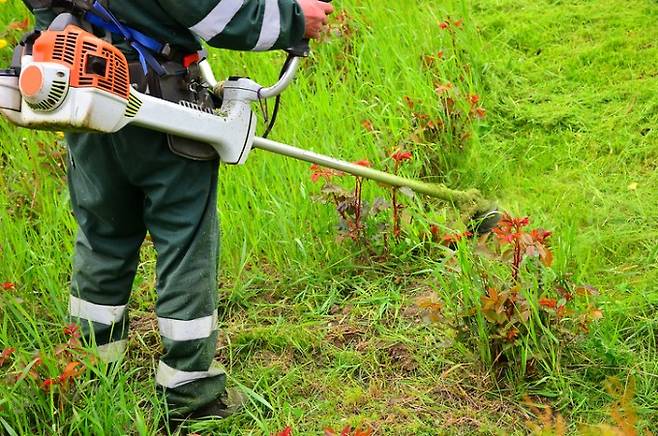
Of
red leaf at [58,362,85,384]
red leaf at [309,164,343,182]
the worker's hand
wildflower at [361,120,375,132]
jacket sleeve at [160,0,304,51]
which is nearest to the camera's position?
jacket sleeve at [160,0,304,51]

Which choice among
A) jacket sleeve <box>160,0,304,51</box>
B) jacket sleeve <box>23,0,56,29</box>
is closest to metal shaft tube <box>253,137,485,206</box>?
jacket sleeve <box>160,0,304,51</box>

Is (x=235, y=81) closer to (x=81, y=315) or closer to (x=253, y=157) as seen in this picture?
(x=81, y=315)

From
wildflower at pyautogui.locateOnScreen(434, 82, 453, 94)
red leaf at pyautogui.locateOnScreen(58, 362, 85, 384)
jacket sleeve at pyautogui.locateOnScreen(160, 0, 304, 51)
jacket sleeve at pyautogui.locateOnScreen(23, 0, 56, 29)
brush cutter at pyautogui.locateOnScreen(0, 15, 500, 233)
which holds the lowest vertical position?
red leaf at pyautogui.locateOnScreen(58, 362, 85, 384)

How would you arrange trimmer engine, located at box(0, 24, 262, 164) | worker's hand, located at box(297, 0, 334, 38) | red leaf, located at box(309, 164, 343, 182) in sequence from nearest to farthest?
1. trimmer engine, located at box(0, 24, 262, 164)
2. worker's hand, located at box(297, 0, 334, 38)
3. red leaf, located at box(309, 164, 343, 182)

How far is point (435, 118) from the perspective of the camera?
385 cm

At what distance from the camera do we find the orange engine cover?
205 centimetres

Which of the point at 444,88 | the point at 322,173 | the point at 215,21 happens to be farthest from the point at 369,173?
the point at 444,88

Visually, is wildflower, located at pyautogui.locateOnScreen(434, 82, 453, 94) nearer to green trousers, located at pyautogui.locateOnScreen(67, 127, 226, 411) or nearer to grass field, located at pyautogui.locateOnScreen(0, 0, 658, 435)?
grass field, located at pyautogui.locateOnScreen(0, 0, 658, 435)

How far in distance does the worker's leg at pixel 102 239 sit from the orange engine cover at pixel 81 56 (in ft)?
1.11

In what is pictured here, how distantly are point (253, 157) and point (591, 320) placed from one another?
1683 mm

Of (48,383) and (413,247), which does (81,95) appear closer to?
(48,383)

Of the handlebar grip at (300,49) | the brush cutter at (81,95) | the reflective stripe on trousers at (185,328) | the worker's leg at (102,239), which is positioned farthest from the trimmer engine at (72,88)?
the reflective stripe on trousers at (185,328)

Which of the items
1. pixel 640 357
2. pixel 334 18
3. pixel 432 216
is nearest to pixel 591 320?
pixel 640 357

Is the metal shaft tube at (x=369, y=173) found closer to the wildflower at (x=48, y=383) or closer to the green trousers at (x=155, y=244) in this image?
the green trousers at (x=155, y=244)
